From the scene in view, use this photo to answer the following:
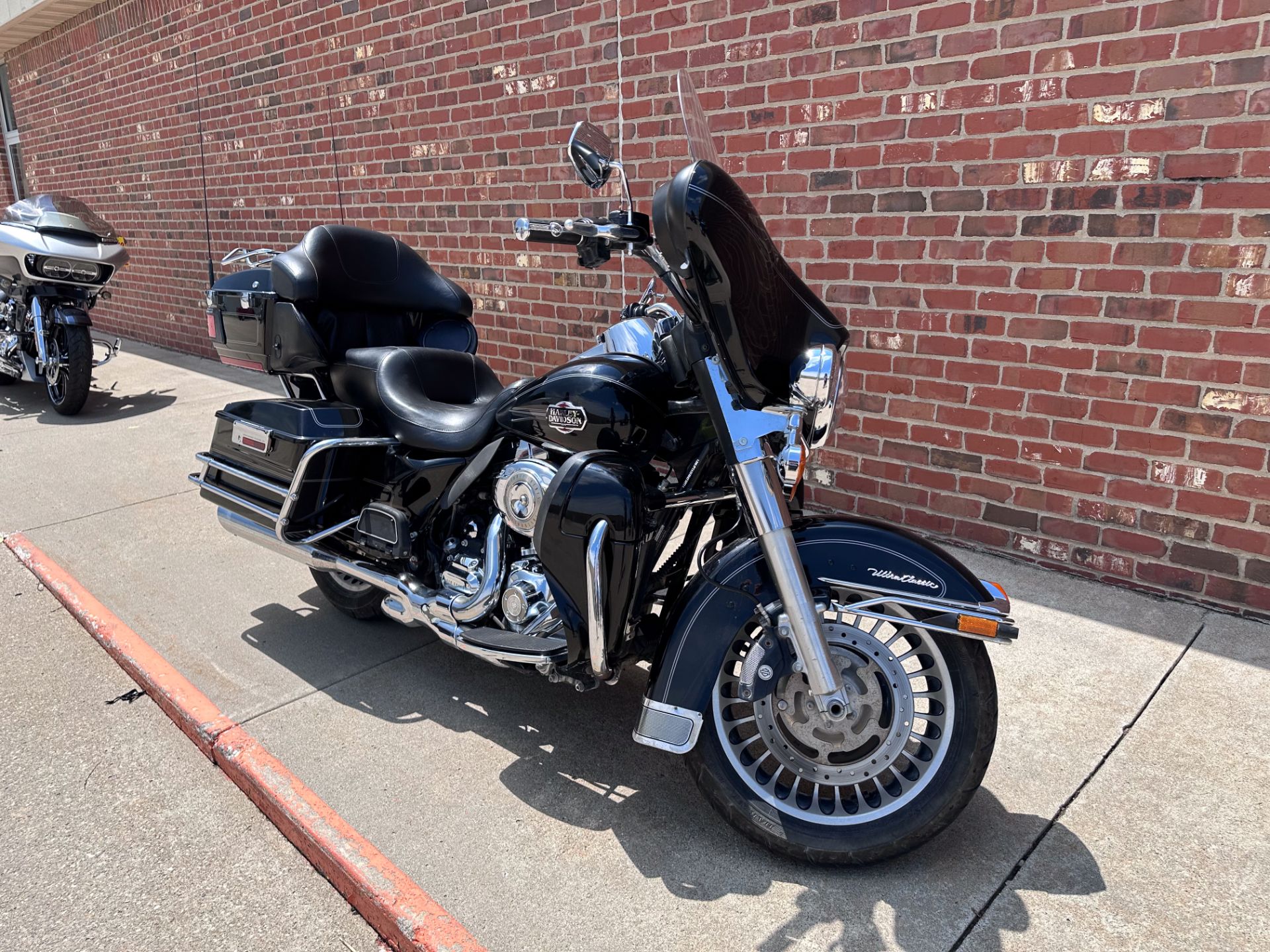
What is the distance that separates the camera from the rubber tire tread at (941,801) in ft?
7.18

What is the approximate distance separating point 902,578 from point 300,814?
174 centimetres

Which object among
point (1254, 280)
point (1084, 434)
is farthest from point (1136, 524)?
point (1254, 280)

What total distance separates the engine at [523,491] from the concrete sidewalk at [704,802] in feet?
2.41

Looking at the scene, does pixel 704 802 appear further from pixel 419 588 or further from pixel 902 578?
pixel 419 588

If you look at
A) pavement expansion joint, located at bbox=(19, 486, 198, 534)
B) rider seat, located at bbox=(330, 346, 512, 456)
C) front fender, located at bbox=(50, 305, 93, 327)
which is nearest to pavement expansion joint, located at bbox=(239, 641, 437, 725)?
rider seat, located at bbox=(330, 346, 512, 456)

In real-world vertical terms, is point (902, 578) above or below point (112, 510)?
above

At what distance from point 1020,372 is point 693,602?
86.4 inches

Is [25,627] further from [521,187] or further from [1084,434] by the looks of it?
[1084,434]

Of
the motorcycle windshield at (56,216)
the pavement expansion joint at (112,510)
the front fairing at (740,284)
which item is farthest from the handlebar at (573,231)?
the motorcycle windshield at (56,216)

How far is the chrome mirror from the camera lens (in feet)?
7.59

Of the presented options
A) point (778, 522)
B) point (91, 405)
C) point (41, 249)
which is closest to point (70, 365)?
point (91, 405)

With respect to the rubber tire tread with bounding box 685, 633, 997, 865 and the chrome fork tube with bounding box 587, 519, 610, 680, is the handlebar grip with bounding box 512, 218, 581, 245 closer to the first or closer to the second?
the chrome fork tube with bounding box 587, 519, 610, 680

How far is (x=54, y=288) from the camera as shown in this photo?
7539mm

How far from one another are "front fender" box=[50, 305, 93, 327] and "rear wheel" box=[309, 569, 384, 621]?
4.91 meters
